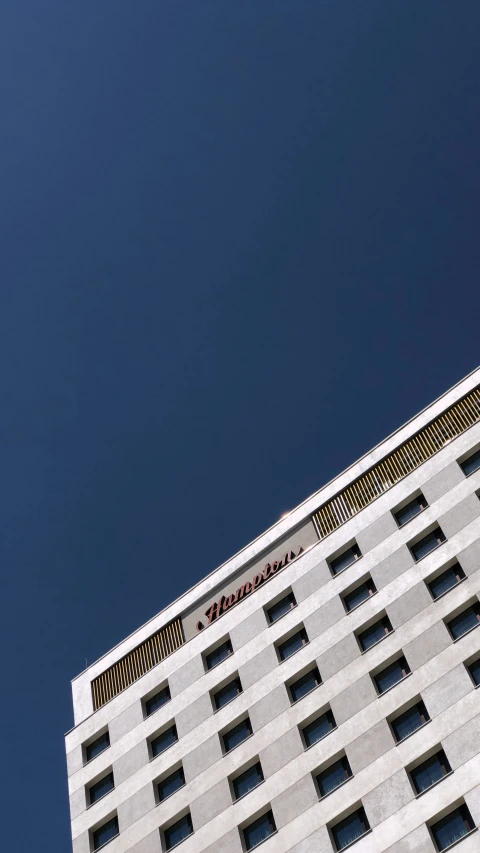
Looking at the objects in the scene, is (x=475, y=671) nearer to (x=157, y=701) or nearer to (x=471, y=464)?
(x=471, y=464)

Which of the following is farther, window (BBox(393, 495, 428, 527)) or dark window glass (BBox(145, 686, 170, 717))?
dark window glass (BBox(145, 686, 170, 717))

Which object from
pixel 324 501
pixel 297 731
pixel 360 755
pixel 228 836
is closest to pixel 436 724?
pixel 360 755

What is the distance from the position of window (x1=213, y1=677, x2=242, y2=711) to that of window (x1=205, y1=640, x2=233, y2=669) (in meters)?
1.43

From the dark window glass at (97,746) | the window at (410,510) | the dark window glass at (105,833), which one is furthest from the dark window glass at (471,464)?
the dark window glass at (105,833)

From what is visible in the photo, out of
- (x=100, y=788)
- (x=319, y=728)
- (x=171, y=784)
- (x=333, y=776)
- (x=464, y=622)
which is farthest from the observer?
(x=100, y=788)

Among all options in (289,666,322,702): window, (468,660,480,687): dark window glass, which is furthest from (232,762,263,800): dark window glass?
(468,660,480,687): dark window glass

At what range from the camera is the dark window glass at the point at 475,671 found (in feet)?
125

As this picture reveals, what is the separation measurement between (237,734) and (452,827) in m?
10.7

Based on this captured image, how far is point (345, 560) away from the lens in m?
45.9

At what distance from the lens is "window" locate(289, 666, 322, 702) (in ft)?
139

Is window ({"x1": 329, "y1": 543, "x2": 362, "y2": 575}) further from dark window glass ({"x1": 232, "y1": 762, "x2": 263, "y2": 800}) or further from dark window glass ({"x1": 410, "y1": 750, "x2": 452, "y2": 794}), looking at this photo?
dark window glass ({"x1": 410, "y1": 750, "x2": 452, "y2": 794})

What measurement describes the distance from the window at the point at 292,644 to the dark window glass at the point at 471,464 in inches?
388

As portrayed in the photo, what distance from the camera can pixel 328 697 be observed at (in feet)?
135

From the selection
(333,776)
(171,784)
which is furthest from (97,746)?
(333,776)
